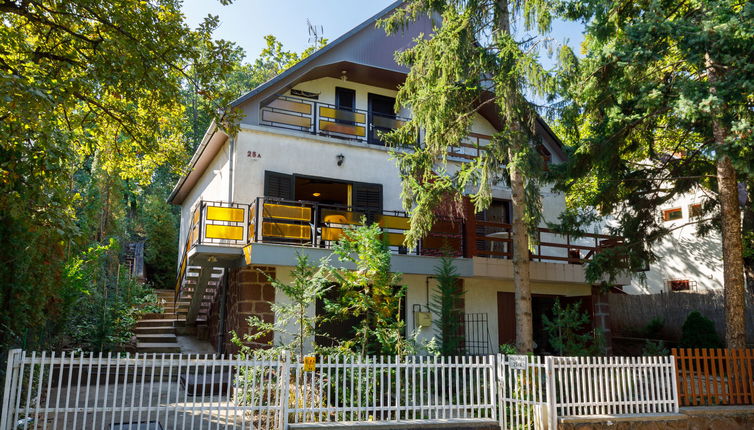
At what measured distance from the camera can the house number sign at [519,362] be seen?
9.10m

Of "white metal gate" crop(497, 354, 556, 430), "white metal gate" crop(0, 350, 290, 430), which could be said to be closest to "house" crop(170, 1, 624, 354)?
"white metal gate" crop(0, 350, 290, 430)

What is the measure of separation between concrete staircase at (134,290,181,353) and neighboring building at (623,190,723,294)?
19787mm

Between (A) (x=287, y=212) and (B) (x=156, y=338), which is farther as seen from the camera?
(B) (x=156, y=338)

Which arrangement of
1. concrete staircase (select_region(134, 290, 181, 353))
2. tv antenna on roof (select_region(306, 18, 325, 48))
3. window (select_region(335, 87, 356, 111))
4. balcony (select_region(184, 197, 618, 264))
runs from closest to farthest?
balcony (select_region(184, 197, 618, 264)) < concrete staircase (select_region(134, 290, 181, 353)) < window (select_region(335, 87, 356, 111)) < tv antenna on roof (select_region(306, 18, 325, 48))

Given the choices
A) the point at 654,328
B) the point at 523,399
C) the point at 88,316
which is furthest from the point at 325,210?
the point at 654,328

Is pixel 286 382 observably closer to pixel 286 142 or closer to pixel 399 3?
pixel 286 142

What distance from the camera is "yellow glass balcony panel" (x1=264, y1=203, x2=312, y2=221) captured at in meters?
12.5

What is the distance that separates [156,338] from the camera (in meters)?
14.7

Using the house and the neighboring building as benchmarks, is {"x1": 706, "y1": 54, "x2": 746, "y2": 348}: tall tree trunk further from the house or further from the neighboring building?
the neighboring building

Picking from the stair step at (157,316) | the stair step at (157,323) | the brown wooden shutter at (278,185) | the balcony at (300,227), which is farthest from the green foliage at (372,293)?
the stair step at (157,316)

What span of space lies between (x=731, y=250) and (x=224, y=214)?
10.5 metres

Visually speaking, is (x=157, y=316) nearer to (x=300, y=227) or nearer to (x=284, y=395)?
(x=300, y=227)

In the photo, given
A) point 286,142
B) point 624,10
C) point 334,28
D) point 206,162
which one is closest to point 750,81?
point 624,10

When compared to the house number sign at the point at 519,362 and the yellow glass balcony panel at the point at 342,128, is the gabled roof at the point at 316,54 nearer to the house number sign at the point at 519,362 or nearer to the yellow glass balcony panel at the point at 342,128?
the yellow glass balcony panel at the point at 342,128
